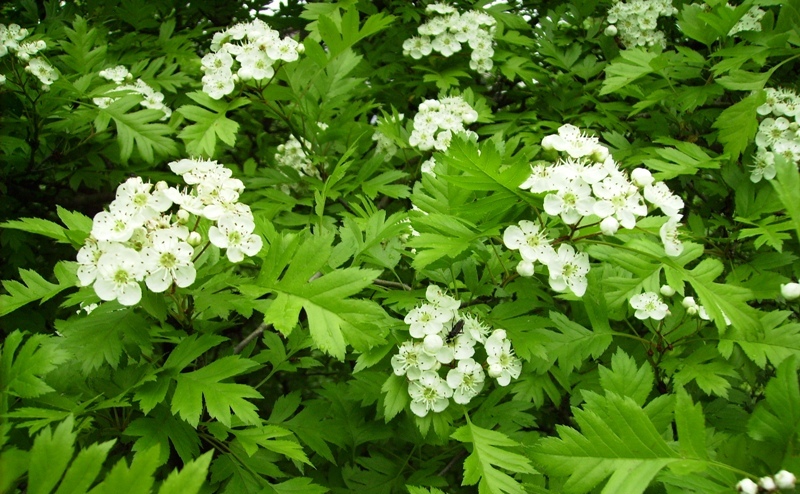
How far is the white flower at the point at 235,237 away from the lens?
149cm

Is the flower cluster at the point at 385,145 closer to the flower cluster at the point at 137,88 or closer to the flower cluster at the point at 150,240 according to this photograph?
the flower cluster at the point at 137,88

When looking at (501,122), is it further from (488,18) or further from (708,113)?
(708,113)

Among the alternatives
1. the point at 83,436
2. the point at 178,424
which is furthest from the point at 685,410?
the point at 83,436

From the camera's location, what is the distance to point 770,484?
116 centimetres

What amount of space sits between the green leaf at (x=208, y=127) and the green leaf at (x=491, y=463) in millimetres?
1400

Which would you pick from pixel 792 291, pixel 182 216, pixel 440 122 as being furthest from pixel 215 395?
pixel 792 291

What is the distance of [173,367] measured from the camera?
4.82 feet

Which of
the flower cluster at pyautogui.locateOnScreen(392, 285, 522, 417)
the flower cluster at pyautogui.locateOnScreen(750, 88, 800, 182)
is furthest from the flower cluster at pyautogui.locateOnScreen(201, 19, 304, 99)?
the flower cluster at pyautogui.locateOnScreen(750, 88, 800, 182)

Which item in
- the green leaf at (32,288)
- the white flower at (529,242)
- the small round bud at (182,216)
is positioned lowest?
the green leaf at (32,288)

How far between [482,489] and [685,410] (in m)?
0.53

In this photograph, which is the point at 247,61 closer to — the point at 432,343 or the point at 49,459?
the point at 432,343

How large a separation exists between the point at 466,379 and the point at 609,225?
1.93 feet

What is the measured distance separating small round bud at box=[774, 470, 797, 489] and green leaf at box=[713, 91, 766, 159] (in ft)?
4.65

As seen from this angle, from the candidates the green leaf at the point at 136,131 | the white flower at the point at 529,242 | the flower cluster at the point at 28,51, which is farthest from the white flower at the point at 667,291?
the flower cluster at the point at 28,51
